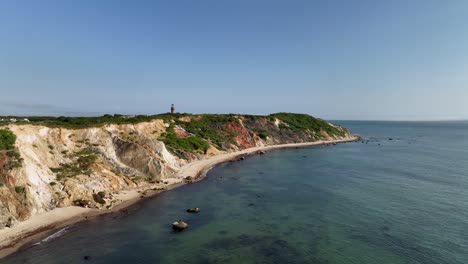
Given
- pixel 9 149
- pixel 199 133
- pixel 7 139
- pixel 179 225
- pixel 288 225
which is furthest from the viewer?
pixel 199 133

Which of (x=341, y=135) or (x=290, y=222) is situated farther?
(x=341, y=135)

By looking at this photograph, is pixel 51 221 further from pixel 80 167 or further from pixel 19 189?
pixel 80 167

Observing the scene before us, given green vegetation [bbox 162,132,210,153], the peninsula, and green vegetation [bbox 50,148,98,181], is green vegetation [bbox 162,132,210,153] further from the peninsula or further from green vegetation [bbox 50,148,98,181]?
green vegetation [bbox 50,148,98,181]

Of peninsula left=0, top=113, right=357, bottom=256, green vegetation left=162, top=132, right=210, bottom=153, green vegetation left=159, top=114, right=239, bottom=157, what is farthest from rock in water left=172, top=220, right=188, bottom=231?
green vegetation left=162, top=132, right=210, bottom=153

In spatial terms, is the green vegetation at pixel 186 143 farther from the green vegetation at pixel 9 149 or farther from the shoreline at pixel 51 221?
the green vegetation at pixel 9 149

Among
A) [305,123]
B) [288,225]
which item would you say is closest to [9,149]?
[288,225]

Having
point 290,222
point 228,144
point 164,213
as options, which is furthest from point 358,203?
point 228,144

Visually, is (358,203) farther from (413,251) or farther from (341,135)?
(341,135)

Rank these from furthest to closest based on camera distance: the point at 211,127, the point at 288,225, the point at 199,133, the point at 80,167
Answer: the point at 211,127, the point at 199,133, the point at 80,167, the point at 288,225
